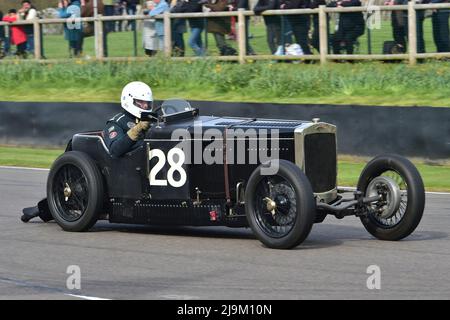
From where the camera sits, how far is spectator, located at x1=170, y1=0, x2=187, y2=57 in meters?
21.2

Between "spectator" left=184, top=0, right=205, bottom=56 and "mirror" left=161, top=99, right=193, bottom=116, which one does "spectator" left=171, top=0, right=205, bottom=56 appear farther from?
"mirror" left=161, top=99, right=193, bottom=116

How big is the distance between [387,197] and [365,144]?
6.29 metres

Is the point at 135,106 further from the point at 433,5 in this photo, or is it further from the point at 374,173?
the point at 433,5

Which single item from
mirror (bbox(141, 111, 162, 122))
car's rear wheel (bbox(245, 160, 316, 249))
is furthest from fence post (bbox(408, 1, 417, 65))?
car's rear wheel (bbox(245, 160, 316, 249))

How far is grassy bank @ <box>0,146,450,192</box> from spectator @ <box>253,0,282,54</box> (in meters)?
4.81

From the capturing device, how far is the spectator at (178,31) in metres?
21.2

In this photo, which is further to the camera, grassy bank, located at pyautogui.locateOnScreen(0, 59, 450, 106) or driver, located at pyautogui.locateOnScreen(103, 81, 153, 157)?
grassy bank, located at pyautogui.locateOnScreen(0, 59, 450, 106)

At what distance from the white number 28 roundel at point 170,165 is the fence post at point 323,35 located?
10.3 m

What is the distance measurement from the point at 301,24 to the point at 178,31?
3.01 m

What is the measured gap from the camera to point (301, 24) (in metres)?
19.5

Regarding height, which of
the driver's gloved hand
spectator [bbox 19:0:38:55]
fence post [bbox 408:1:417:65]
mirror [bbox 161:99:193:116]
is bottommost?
the driver's gloved hand

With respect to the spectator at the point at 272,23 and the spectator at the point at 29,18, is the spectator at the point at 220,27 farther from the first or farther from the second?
the spectator at the point at 29,18
